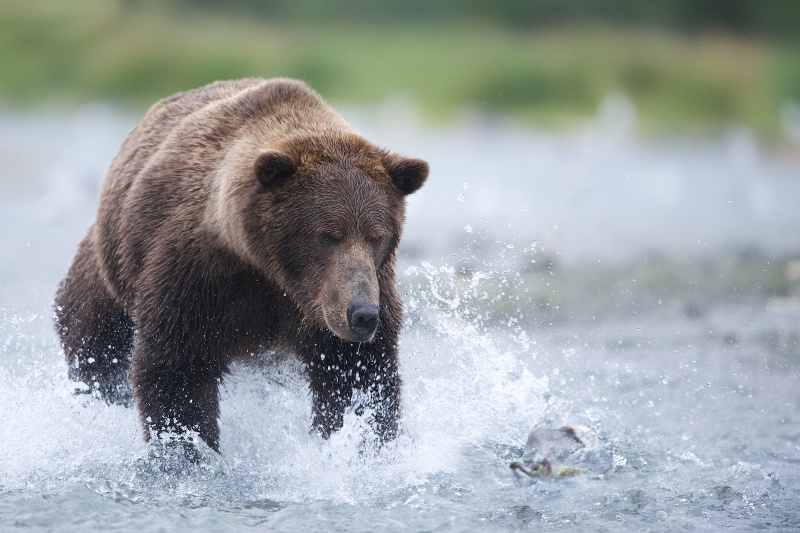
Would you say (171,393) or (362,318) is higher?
(362,318)

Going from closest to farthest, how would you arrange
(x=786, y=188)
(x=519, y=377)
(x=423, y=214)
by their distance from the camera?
(x=519, y=377)
(x=423, y=214)
(x=786, y=188)

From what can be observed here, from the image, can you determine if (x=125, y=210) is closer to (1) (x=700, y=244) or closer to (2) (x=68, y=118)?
(1) (x=700, y=244)

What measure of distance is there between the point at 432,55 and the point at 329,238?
49.5 feet

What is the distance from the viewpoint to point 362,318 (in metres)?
5.13

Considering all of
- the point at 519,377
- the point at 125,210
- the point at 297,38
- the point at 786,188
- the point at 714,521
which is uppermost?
the point at 297,38

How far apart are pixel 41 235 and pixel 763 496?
9.46m

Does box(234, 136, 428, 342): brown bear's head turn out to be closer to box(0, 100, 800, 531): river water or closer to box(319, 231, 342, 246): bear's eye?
box(319, 231, 342, 246): bear's eye

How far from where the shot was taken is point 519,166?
17.4 metres

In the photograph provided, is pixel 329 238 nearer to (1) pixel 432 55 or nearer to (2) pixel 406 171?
(2) pixel 406 171

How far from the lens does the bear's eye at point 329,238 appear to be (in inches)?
210


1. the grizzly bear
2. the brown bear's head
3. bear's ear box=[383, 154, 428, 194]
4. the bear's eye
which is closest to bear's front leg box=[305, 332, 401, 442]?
the grizzly bear

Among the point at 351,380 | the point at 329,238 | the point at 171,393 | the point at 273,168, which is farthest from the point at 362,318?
the point at 171,393

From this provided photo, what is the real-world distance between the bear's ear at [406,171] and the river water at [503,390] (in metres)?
1.33

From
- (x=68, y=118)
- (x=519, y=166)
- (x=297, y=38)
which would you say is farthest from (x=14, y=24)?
(x=519, y=166)
